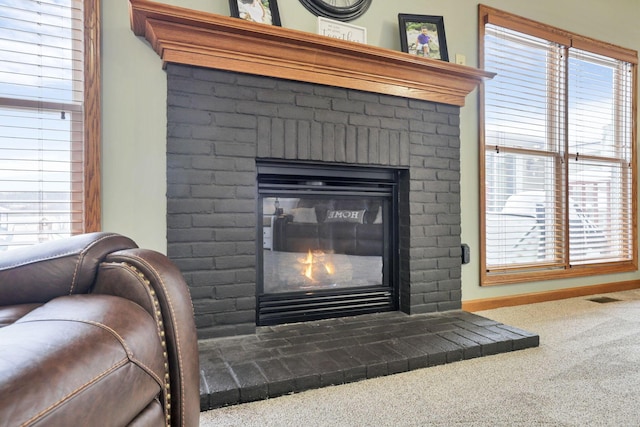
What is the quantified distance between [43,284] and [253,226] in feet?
3.73

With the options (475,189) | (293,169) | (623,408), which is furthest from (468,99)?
(623,408)

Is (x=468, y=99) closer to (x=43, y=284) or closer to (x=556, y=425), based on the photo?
(x=556, y=425)

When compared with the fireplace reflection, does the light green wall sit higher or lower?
higher

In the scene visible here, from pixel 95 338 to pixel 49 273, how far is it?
15.6 inches

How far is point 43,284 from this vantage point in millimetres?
918

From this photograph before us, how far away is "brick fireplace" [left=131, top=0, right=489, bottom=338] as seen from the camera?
6.07 feet

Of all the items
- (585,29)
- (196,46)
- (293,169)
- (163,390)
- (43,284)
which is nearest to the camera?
(163,390)

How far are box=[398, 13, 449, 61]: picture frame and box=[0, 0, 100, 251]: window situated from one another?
1.68 metres

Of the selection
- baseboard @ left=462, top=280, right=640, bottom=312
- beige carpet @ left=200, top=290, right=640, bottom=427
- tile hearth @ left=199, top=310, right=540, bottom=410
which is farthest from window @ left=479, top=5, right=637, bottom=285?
beige carpet @ left=200, top=290, right=640, bottom=427

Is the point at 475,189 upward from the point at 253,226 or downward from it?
upward

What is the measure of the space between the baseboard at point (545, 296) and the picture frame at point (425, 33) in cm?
167

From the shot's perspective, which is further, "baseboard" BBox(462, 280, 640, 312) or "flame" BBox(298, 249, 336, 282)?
"baseboard" BBox(462, 280, 640, 312)

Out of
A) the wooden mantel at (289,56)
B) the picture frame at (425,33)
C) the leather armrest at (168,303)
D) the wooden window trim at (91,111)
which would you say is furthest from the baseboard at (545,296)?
the wooden window trim at (91,111)

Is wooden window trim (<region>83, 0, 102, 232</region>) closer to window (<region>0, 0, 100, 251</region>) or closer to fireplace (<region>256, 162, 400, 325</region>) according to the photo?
window (<region>0, 0, 100, 251</region>)
